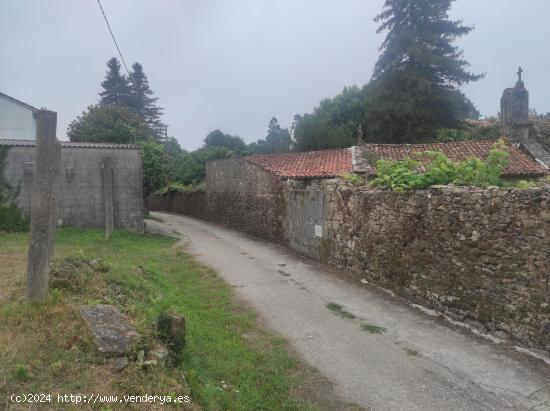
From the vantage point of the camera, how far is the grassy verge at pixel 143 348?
3.78m

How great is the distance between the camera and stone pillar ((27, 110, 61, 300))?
210 inches

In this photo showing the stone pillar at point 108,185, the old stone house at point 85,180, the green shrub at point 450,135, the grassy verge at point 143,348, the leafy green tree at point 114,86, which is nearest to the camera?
the grassy verge at point 143,348

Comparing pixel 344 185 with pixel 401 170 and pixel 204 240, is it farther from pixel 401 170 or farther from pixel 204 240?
pixel 204 240

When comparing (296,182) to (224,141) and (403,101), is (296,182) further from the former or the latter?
(224,141)

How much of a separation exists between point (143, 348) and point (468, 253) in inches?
201

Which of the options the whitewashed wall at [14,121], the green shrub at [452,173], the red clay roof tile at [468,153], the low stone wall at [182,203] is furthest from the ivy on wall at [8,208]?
the red clay roof tile at [468,153]

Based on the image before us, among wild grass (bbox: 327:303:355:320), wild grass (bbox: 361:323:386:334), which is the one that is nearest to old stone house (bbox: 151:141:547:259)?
wild grass (bbox: 327:303:355:320)

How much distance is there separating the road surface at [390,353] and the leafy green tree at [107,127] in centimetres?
1798

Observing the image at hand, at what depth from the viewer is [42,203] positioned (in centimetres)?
550

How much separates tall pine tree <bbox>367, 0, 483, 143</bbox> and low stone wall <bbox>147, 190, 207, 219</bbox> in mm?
14029

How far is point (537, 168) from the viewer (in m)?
18.1

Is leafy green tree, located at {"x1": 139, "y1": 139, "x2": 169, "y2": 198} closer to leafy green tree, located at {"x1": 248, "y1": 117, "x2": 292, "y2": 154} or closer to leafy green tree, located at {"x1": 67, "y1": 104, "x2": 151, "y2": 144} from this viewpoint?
leafy green tree, located at {"x1": 67, "y1": 104, "x2": 151, "y2": 144}

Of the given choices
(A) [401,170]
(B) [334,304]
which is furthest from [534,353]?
(A) [401,170]

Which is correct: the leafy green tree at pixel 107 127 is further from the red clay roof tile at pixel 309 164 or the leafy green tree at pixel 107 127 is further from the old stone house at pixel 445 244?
the old stone house at pixel 445 244
